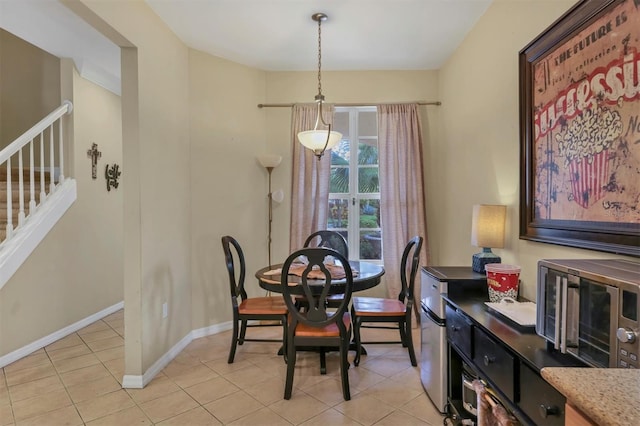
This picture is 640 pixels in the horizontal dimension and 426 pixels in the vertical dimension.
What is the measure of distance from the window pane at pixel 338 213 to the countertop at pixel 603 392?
2925 mm

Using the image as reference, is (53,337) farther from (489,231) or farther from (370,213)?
(489,231)

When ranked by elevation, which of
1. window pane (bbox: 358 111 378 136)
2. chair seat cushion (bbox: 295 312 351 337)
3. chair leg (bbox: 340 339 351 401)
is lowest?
chair leg (bbox: 340 339 351 401)

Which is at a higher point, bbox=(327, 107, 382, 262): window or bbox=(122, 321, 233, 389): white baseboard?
bbox=(327, 107, 382, 262): window

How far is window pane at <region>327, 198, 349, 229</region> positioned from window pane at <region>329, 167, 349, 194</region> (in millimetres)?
115

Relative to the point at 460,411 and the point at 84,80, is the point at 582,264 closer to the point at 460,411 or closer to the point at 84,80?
the point at 460,411

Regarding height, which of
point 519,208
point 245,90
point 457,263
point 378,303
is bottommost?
point 378,303

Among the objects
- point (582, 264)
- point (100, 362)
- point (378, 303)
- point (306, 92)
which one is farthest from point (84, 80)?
point (582, 264)

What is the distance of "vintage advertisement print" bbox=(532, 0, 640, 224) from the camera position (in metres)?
1.22

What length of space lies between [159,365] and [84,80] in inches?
118

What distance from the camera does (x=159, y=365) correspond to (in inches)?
99.0

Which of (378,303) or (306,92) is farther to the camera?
(306,92)

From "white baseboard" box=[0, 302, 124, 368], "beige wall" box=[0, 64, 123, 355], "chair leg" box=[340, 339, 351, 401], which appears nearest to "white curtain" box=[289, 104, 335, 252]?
"chair leg" box=[340, 339, 351, 401]

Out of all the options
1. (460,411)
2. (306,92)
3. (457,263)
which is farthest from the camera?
(306,92)

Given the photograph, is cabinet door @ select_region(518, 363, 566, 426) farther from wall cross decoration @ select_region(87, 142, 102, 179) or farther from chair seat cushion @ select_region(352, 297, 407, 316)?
wall cross decoration @ select_region(87, 142, 102, 179)
